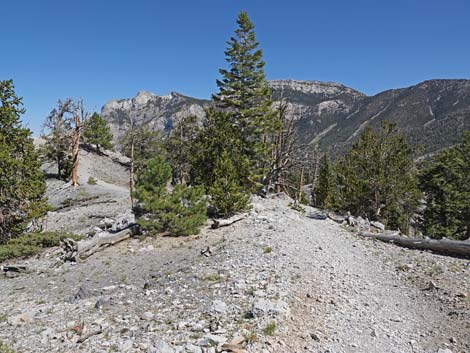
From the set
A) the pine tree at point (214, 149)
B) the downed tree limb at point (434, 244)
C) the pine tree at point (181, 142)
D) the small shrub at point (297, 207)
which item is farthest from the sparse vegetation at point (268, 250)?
the pine tree at point (181, 142)

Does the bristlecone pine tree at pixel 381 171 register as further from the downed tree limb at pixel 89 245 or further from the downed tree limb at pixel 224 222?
the downed tree limb at pixel 89 245

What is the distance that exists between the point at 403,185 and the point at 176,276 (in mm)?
18184

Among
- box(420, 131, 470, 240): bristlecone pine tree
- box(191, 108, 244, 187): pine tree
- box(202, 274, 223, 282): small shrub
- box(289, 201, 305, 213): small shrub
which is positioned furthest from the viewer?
box(420, 131, 470, 240): bristlecone pine tree

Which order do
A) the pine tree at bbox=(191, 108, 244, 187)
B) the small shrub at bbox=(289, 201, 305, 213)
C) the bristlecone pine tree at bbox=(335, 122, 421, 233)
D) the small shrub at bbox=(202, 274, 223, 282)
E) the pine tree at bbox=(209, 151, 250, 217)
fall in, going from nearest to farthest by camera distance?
the small shrub at bbox=(202, 274, 223, 282) < the pine tree at bbox=(209, 151, 250, 217) < the pine tree at bbox=(191, 108, 244, 187) < the bristlecone pine tree at bbox=(335, 122, 421, 233) < the small shrub at bbox=(289, 201, 305, 213)

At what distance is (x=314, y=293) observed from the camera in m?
9.97

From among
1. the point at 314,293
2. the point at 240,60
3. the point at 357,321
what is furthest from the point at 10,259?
the point at 240,60

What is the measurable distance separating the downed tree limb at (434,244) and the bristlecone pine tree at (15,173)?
754 inches

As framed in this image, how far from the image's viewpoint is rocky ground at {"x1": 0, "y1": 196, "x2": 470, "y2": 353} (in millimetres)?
7578

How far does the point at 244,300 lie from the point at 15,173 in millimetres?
14672

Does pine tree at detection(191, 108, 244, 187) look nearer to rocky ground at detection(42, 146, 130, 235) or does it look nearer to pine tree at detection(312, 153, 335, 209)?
rocky ground at detection(42, 146, 130, 235)

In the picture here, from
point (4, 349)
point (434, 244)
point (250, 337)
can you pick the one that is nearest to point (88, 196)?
point (4, 349)

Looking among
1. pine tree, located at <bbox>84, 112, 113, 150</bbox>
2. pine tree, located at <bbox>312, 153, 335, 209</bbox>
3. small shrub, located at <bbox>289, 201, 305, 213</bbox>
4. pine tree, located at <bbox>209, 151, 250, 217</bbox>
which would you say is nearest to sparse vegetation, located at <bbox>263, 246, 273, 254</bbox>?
pine tree, located at <bbox>209, 151, 250, 217</bbox>

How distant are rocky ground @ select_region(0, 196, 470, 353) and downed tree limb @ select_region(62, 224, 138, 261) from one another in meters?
0.48

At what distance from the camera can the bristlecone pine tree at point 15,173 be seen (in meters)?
16.5
